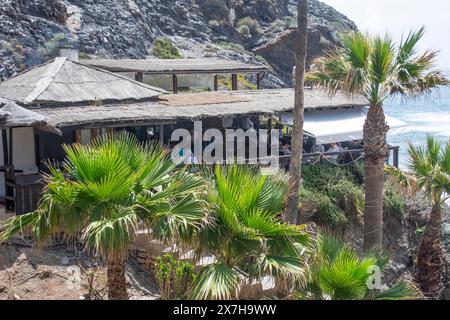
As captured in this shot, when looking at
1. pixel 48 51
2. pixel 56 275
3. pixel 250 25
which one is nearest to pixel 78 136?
pixel 56 275

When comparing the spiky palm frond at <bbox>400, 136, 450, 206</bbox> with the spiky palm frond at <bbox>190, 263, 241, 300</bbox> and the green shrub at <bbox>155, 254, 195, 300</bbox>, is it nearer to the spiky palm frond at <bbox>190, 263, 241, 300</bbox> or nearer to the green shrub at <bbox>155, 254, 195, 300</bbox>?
→ the green shrub at <bbox>155, 254, 195, 300</bbox>

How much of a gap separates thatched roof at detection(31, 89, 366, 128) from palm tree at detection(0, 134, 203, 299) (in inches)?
252

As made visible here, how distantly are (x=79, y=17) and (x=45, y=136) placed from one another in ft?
113

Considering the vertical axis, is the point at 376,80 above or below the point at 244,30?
below

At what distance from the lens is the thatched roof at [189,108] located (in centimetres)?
1508

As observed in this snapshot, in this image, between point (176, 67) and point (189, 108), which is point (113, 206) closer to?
point (189, 108)

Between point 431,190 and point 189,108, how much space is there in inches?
273

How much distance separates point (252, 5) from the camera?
71688 millimetres

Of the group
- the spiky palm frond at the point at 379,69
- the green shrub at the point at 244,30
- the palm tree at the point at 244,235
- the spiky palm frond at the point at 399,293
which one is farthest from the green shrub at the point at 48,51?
the spiky palm frond at the point at 399,293

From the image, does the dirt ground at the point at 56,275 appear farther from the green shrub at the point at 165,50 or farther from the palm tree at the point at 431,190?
the green shrub at the point at 165,50

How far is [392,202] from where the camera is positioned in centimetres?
1880

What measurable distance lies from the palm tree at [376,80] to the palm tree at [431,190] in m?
1.05

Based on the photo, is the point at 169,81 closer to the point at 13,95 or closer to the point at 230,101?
the point at 230,101

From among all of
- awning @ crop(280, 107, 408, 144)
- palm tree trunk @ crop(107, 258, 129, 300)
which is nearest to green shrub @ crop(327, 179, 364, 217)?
awning @ crop(280, 107, 408, 144)
